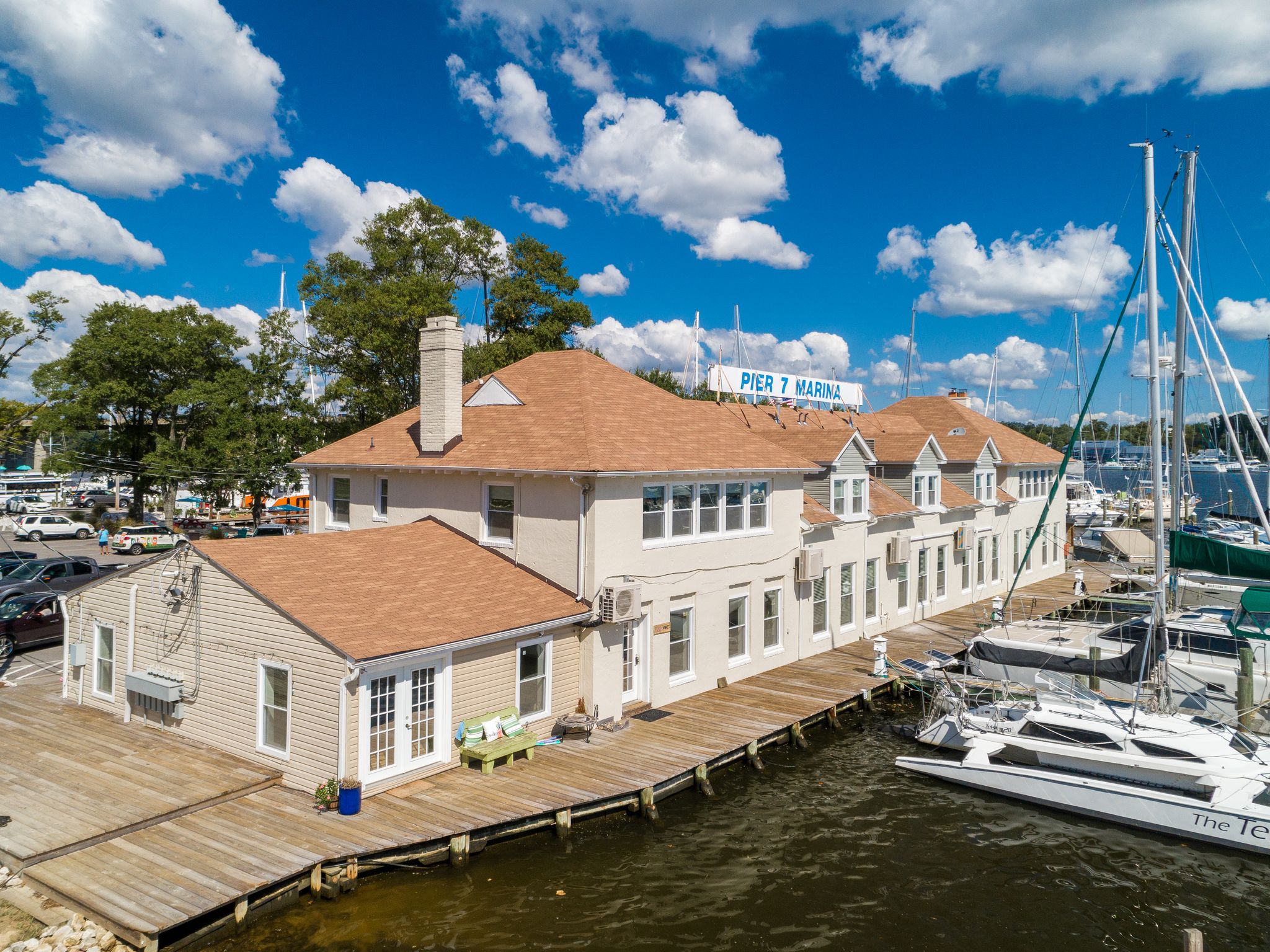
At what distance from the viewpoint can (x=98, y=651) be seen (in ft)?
59.9

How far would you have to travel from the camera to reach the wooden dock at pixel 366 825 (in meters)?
10.7

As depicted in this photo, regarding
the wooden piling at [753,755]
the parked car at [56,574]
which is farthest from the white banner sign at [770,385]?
the parked car at [56,574]

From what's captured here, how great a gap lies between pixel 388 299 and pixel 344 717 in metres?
28.6

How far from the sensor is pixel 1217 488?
6112 inches

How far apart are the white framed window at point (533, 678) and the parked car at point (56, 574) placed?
22.9m

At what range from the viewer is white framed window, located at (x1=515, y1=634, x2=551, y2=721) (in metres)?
16.8

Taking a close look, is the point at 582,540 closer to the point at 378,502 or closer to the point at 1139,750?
the point at 378,502

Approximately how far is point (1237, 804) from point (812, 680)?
32.2 feet

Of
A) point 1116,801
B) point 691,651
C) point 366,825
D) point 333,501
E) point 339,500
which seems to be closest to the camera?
point 366,825

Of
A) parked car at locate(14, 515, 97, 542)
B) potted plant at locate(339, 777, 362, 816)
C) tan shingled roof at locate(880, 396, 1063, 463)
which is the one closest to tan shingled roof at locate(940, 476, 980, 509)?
tan shingled roof at locate(880, 396, 1063, 463)

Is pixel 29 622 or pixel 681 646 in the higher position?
pixel 681 646

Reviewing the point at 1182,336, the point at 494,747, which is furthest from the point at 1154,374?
the point at 494,747

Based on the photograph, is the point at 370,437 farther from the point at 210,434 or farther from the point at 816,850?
the point at 210,434

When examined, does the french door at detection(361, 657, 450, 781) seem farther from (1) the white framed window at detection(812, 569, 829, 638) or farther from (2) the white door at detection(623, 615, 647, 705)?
(1) the white framed window at detection(812, 569, 829, 638)
